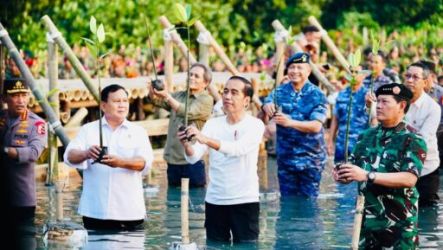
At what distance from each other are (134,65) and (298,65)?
7.73m

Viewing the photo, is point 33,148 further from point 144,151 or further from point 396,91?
point 396,91

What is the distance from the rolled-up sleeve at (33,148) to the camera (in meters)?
12.7

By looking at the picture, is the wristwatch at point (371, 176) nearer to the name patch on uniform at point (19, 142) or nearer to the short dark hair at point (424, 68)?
the name patch on uniform at point (19, 142)

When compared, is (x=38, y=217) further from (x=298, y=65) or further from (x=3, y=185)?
(x=3, y=185)

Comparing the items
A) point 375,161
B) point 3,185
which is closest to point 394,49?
point 375,161

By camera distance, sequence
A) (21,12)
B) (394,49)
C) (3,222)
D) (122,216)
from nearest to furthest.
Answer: (3,222)
(122,216)
(21,12)
(394,49)

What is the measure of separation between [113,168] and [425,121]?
3767mm

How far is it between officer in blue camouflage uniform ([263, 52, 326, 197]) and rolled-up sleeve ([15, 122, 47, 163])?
2922 mm

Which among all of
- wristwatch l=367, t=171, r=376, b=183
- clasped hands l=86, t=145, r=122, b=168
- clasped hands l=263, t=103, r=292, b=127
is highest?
clasped hands l=263, t=103, r=292, b=127

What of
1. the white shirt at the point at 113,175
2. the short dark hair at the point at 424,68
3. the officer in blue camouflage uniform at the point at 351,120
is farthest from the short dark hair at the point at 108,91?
the officer in blue camouflage uniform at the point at 351,120

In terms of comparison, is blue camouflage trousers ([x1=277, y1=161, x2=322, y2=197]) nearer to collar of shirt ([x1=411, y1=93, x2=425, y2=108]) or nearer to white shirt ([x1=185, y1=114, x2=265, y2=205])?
collar of shirt ([x1=411, y1=93, x2=425, y2=108])

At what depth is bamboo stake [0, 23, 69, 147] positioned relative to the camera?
16.2 m

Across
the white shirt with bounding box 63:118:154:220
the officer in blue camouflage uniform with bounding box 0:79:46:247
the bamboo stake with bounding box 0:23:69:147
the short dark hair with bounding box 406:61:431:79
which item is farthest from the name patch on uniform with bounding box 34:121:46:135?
the short dark hair with bounding box 406:61:431:79

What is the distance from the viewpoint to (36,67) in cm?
2092
